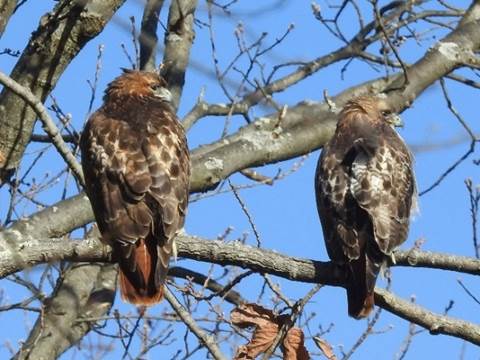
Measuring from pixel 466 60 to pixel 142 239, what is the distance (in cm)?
342

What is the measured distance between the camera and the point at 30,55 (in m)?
7.50

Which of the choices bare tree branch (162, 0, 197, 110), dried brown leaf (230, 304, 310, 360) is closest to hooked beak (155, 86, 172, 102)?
bare tree branch (162, 0, 197, 110)

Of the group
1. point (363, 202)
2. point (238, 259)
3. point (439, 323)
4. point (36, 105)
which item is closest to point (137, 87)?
point (363, 202)

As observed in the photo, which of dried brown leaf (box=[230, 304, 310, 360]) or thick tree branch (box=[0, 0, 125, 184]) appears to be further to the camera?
thick tree branch (box=[0, 0, 125, 184])

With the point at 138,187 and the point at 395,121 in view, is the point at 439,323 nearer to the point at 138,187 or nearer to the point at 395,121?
the point at 138,187

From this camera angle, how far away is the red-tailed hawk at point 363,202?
6453 millimetres

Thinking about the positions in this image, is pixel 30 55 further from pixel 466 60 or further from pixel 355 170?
pixel 466 60

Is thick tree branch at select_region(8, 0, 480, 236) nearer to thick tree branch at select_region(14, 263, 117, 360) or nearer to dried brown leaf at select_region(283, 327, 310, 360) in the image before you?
thick tree branch at select_region(14, 263, 117, 360)

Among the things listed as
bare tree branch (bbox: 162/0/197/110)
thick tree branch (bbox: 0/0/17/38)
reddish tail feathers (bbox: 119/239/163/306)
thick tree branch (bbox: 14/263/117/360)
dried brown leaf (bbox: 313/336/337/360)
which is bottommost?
dried brown leaf (bbox: 313/336/337/360)

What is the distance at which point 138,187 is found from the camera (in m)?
6.38

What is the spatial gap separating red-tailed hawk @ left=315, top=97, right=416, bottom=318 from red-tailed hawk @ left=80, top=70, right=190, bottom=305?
0.78m

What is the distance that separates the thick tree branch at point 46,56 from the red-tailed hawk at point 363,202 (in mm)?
1523

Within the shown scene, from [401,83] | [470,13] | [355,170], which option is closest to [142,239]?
[355,170]

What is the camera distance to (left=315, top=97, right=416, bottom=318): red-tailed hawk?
6453mm
